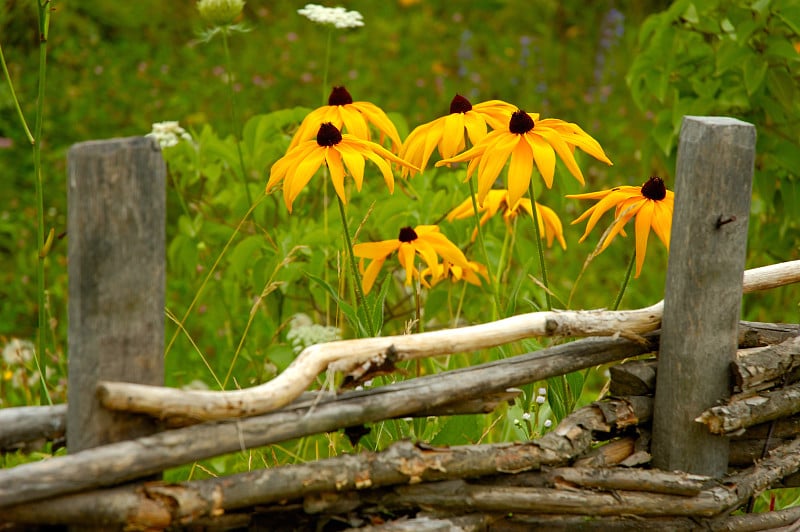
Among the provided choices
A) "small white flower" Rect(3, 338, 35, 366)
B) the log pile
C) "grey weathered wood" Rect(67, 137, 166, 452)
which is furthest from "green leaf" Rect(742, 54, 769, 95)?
"small white flower" Rect(3, 338, 35, 366)

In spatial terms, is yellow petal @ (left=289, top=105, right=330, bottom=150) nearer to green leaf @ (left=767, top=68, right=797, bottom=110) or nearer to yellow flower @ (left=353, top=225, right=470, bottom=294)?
yellow flower @ (left=353, top=225, right=470, bottom=294)

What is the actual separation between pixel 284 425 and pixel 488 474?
0.39 m

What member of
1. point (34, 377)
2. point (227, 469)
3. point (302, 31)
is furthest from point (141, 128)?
point (227, 469)

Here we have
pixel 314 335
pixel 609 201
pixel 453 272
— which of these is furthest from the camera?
pixel 314 335

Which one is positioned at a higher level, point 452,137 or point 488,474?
point 452,137

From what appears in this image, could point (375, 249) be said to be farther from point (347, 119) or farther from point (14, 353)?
point (14, 353)

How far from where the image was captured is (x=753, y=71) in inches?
112

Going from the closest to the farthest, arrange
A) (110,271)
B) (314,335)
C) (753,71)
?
(110,271)
(314,335)
(753,71)

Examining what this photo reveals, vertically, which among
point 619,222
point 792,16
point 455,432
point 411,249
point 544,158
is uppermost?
point 792,16

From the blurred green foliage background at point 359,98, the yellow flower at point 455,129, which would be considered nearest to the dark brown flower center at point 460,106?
the yellow flower at point 455,129

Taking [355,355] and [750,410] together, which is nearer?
[355,355]

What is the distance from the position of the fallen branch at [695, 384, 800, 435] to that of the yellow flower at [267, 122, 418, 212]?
0.72 meters

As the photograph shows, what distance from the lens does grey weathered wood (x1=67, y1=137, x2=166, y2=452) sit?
1.32 meters

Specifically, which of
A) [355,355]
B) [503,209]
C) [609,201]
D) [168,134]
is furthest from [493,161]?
[168,134]
